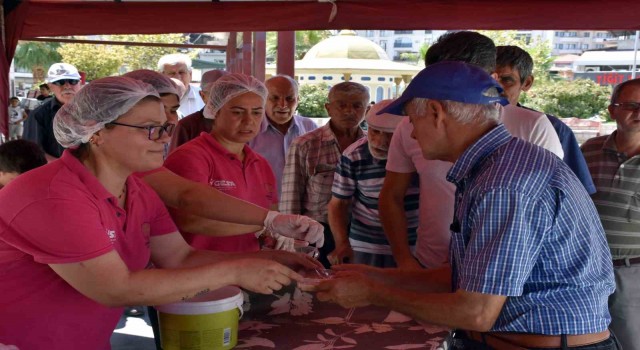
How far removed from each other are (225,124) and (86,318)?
1400mm

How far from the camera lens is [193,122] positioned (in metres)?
4.46

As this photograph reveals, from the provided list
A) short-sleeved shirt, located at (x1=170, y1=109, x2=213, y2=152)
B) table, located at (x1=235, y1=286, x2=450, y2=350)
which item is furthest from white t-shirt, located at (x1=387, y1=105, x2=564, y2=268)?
short-sleeved shirt, located at (x1=170, y1=109, x2=213, y2=152)

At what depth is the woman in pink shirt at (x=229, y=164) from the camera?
112 inches

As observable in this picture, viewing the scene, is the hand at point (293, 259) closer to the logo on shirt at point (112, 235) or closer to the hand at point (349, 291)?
the hand at point (349, 291)

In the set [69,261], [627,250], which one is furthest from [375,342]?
[627,250]

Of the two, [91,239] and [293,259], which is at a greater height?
[91,239]

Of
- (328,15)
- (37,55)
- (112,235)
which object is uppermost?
(37,55)

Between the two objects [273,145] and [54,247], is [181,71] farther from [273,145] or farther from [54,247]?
[54,247]

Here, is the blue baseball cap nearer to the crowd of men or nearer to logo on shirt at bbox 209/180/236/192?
the crowd of men

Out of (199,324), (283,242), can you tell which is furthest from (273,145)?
(199,324)

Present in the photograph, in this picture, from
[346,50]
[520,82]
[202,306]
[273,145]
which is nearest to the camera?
[202,306]

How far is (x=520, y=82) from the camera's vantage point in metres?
3.13

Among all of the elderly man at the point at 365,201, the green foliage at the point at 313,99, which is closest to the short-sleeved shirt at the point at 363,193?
the elderly man at the point at 365,201

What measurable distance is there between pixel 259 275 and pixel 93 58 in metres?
32.4
